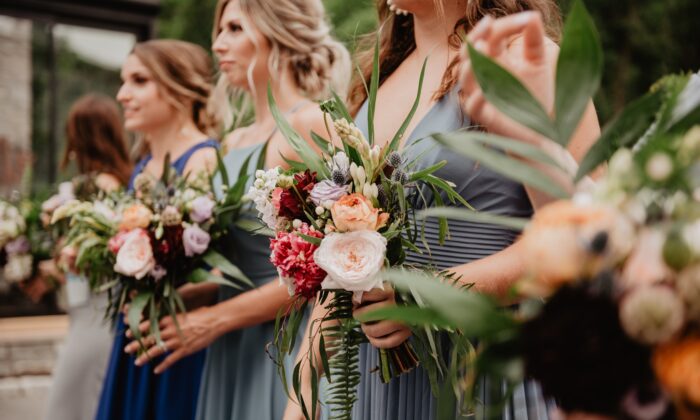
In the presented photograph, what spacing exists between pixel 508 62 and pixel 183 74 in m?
2.70

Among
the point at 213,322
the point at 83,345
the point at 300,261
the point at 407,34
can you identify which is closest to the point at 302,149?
the point at 300,261

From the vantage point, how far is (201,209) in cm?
257

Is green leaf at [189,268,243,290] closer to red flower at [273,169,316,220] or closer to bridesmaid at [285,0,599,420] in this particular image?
bridesmaid at [285,0,599,420]

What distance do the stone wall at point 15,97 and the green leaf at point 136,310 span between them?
5099 mm

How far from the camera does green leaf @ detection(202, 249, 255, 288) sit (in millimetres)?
2504

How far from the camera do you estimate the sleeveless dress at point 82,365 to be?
3.56 metres

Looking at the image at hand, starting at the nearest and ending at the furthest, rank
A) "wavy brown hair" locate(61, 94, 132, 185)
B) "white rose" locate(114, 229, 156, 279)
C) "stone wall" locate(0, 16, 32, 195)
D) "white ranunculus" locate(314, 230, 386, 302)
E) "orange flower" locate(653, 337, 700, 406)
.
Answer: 1. "orange flower" locate(653, 337, 700, 406)
2. "white ranunculus" locate(314, 230, 386, 302)
3. "white rose" locate(114, 229, 156, 279)
4. "wavy brown hair" locate(61, 94, 132, 185)
5. "stone wall" locate(0, 16, 32, 195)

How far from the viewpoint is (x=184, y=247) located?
2.58 meters

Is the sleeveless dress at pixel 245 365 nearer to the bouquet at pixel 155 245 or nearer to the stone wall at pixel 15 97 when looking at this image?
the bouquet at pixel 155 245

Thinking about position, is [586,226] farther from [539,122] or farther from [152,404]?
[152,404]

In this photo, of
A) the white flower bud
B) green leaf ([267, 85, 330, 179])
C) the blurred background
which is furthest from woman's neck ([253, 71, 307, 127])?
the blurred background

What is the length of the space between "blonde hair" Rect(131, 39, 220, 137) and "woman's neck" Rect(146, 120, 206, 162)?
8 cm

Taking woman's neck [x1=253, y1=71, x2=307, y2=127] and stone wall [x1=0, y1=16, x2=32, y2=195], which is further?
stone wall [x1=0, y1=16, x2=32, y2=195]

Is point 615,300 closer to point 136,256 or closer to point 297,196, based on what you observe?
point 297,196
